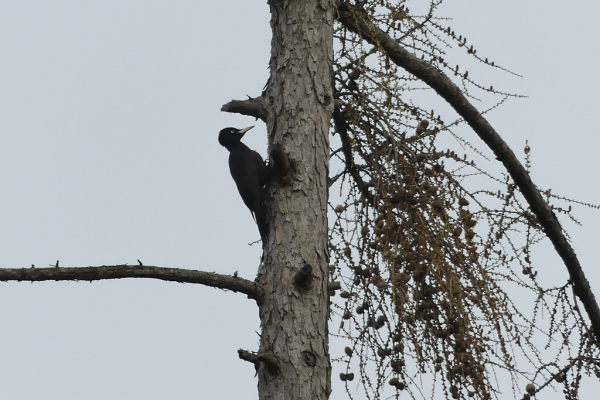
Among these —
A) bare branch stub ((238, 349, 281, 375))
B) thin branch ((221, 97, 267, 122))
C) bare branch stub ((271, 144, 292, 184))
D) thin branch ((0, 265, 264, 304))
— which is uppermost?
thin branch ((221, 97, 267, 122))

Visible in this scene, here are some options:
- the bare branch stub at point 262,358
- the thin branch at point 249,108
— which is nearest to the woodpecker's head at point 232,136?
the thin branch at point 249,108

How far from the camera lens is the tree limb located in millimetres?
4207

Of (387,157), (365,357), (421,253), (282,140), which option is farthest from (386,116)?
(365,357)

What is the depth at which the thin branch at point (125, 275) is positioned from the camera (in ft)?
10.4

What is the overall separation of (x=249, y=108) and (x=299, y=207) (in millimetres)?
730

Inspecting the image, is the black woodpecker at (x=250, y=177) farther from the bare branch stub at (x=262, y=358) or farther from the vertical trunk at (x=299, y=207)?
the bare branch stub at (x=262, y=358)

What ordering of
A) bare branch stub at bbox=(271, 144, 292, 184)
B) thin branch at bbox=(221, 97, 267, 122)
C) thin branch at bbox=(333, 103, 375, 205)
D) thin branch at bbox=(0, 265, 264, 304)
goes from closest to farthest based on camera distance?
thin branch at bbox=(0, 265, 264, 304)
bare branch stub at bbox=(271, 144, 292, 184)
thin branch at bbox=(221, 97, 267, 122)
thin branch at bbox=(333, 103, 375, 205)

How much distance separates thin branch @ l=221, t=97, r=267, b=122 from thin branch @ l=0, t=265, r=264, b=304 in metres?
0.97

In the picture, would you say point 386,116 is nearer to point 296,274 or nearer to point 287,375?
point 296,274

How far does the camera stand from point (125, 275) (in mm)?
3264

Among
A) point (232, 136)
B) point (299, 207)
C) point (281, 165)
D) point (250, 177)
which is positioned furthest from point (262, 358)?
point (232, 136)

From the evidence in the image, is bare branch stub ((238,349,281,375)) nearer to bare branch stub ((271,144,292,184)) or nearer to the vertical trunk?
the vertical trunk

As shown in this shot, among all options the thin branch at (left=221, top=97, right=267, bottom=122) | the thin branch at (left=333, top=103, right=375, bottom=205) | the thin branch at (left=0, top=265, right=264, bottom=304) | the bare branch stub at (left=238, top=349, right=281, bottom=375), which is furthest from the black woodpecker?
the bare branch stub at (left=238, top=349, right=281, bottom=375)

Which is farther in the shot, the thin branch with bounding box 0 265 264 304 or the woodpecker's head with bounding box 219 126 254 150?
the woodpecker's head with bounding box 219 126 254 150
